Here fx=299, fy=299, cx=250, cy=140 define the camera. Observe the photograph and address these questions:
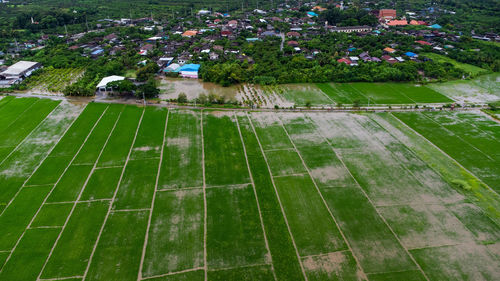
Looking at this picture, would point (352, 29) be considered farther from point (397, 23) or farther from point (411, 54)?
point (411, 54)

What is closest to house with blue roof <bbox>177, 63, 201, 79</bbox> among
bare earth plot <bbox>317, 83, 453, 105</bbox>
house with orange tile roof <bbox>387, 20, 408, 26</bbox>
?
bare earth plot <bbox>317, 83, 453, 105</bbox>

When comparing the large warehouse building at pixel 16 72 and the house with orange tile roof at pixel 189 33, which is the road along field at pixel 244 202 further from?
the house with orange tile roof at pixel 189 33

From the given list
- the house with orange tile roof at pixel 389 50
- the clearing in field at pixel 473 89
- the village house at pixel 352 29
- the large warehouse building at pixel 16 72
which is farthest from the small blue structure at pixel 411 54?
the large warehouse building at pixel 16 72

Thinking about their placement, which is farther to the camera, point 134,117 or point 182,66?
point 182,66

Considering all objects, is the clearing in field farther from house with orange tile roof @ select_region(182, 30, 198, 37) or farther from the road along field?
house with orange tile roof @ select_region(182, 30, 198, 37)

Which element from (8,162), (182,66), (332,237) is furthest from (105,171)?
(182,66)

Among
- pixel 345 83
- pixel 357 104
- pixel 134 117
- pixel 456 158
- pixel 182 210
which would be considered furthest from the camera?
pixel 345 83

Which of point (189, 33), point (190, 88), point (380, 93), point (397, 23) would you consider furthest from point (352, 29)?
point (190, 88)

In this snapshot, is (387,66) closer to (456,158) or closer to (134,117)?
(456,158)
